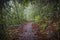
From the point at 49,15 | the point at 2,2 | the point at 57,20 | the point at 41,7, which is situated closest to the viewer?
the point at 2,2

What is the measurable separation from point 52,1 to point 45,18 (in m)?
0.71

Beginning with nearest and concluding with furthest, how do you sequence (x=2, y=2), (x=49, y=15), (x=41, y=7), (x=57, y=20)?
(x=2, y=2)
(x=57, y=20)
(x=49, y=15)
(x=41, y=7)

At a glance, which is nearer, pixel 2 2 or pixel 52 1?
pixel 2 2

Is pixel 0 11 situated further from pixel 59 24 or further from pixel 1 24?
pixel 59 24

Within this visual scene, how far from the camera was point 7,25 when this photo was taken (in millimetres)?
4699

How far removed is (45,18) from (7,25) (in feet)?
4.57

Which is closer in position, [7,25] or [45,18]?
[7,25]

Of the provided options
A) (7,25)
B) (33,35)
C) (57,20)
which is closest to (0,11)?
(7,25)

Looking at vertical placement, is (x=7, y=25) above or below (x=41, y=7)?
below

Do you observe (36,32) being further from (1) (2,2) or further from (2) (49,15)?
(1) (2,2)

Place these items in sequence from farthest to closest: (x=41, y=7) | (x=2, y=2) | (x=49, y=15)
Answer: (x=41, y=7) < (x=49, y=15) < (x=2, y=2)

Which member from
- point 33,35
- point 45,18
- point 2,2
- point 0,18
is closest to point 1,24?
point 0,18

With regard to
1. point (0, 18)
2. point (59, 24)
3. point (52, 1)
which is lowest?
point (59, 24)

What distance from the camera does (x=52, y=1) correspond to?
4.68 meters
